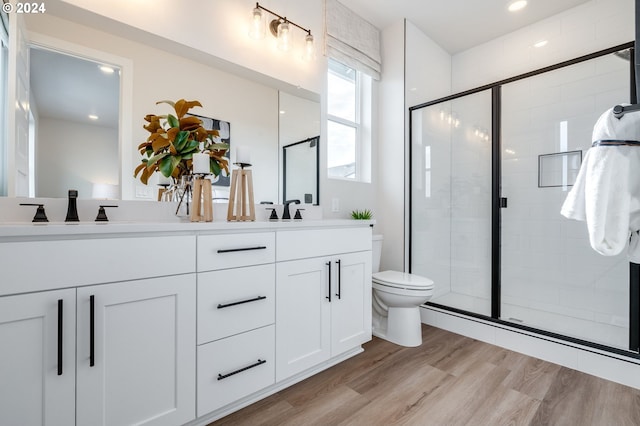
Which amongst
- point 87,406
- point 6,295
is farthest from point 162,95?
point 87,406

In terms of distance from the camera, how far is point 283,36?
206 cm

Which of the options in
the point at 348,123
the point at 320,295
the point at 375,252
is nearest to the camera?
the point at 320,295

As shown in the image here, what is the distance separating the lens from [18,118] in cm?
126

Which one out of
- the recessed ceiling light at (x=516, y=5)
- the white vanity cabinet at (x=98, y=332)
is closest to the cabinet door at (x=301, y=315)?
the white vanity cabinet at (x=98, y=332)

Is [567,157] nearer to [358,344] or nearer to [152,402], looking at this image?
[358,344]

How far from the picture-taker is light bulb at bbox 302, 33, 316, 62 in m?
2.19

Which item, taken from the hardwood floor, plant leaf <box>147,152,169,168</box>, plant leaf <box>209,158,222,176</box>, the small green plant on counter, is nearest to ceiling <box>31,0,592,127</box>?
plant leaf <box>147,152,169,168</box>

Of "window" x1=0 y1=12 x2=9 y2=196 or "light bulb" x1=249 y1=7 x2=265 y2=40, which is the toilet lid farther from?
"window" x1=0 y1=12 x2=9 y2=196

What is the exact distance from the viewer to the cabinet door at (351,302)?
1.79 m

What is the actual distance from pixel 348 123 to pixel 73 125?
1.96 meters

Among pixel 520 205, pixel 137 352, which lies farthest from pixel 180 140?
pixel 520 205

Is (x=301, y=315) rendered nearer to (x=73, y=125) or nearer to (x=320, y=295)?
(x=320, y=295)

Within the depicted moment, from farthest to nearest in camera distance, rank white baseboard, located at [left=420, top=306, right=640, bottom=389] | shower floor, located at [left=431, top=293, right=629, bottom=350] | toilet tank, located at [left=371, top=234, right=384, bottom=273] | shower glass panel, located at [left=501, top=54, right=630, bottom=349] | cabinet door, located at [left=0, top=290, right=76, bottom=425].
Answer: toilet tank, located at [left=371, top=234, right=384, bottom=273]
shower glass panel, located at [left=501, top=54, right=630, bottom=349]
shower floor, located at [left=431, top=293, right=629, bottom=350]
white baseboard, located at [left=420, top=306, right=640, bottom=389]
cabinet door, located at [left=0, top=290, right=76, bottom=425]

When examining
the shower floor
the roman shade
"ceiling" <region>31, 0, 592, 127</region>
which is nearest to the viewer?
"ceiling" <region>31, 0, 592, 127</region>
